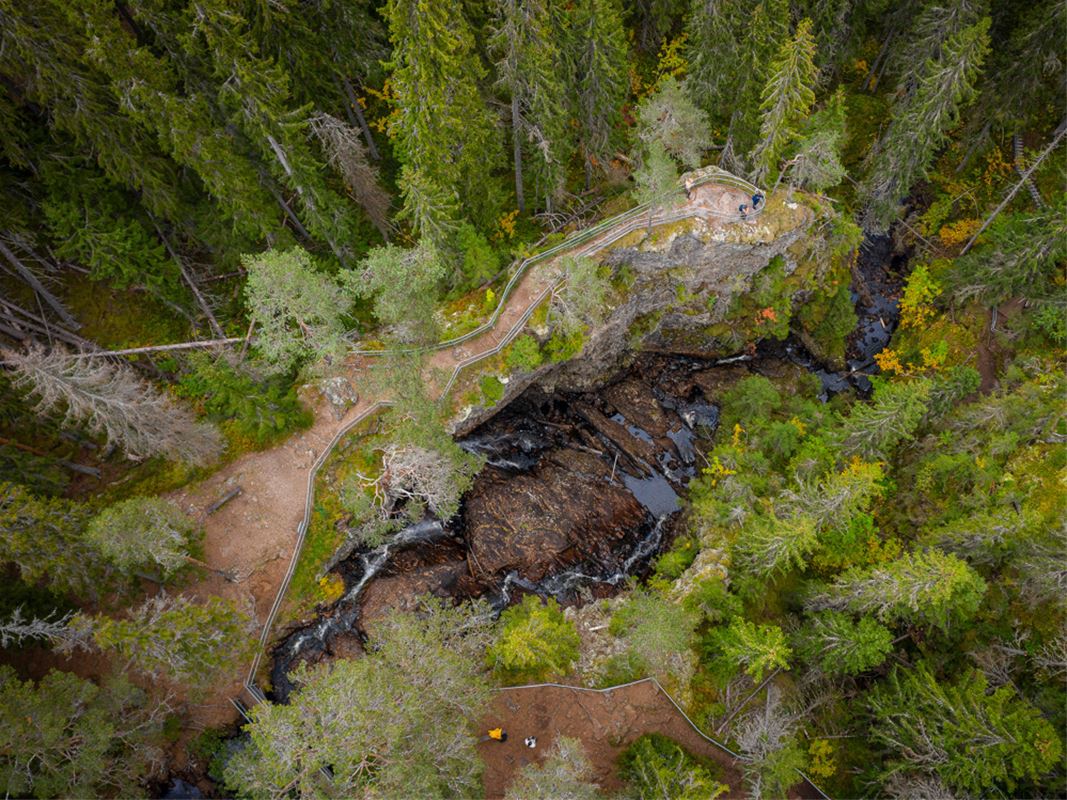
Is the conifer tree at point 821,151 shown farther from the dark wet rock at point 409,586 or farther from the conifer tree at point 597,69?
the dark wet rock at point 409,586

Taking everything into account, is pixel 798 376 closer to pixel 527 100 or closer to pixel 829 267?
pixel 829 267

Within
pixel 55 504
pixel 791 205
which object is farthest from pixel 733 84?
pixel 55 504

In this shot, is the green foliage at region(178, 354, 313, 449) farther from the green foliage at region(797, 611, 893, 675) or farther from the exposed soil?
the green foliage at region(797, 611, 893, 675)

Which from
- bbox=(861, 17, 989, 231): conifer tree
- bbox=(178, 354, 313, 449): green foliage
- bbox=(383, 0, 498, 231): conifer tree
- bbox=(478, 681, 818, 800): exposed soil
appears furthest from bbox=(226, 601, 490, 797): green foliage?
bbox=(861, 17, 989, 231): conifer tree

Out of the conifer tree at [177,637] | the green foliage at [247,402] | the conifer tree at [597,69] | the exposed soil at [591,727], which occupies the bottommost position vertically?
the exposed soil at [591,727]

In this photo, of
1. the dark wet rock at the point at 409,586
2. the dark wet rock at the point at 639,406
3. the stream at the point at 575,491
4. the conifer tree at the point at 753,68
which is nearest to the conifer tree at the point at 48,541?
the stream at the point at 575,491

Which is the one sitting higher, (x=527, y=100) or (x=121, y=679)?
(x=527, y=100)
